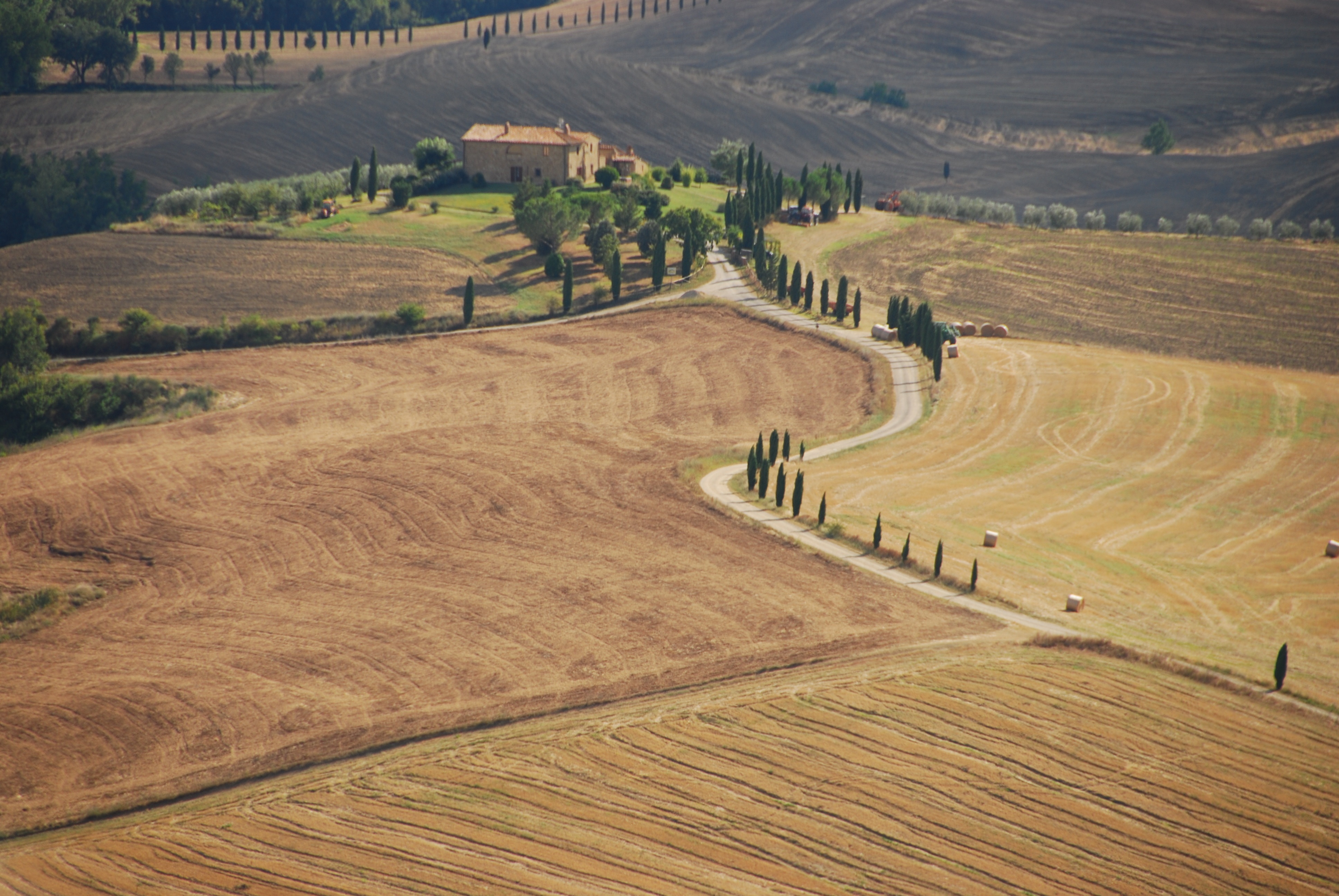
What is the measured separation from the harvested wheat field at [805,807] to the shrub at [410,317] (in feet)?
157

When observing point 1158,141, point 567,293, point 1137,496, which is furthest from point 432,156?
point 1158,141

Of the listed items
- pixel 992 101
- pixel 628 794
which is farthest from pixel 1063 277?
pixel 992 101

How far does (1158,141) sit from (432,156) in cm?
9205

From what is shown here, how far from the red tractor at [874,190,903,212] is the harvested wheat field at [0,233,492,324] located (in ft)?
153

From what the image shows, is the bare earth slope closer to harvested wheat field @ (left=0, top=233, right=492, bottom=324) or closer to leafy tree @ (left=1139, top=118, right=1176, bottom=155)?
leafy tree @ (left=1139, top=118, right=1176, bottom=155)

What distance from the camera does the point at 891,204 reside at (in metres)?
107

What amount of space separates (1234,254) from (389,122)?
96.0 m

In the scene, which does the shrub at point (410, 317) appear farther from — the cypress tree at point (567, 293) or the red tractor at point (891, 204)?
the red tractor at point (891, 204)

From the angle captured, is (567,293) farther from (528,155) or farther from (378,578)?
(378,578)

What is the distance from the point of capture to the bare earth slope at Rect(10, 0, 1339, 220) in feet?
406

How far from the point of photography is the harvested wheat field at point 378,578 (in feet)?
91.6

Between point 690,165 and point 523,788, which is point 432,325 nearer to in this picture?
point 523,788

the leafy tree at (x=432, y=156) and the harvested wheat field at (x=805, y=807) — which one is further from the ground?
the leafy tree at (x=432, y=156)

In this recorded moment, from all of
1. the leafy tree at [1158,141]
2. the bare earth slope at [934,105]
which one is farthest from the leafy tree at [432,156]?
the leafy tree at [1158,141]
